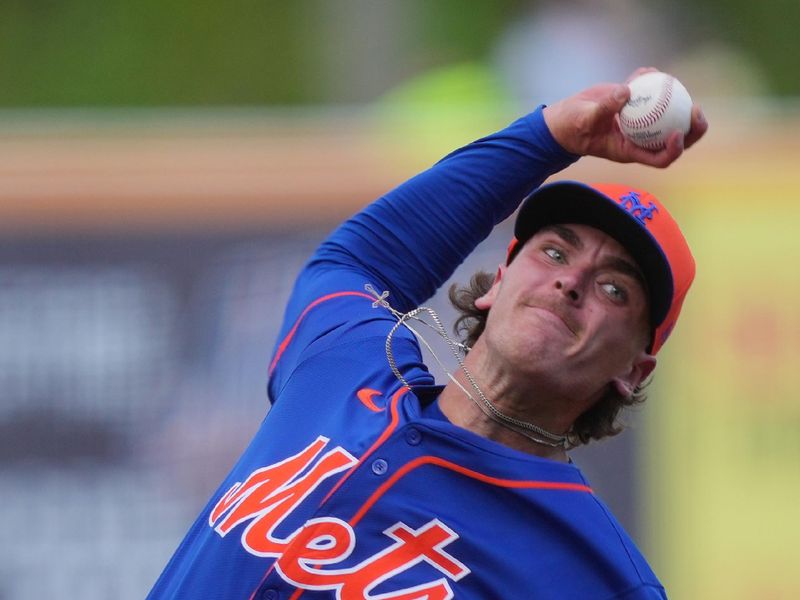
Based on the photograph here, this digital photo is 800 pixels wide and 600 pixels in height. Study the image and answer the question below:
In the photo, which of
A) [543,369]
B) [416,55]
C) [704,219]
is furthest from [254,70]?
[543,369]

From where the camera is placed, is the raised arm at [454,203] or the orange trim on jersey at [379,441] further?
the raised arm at [454,203]

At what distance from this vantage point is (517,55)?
552 centimetres

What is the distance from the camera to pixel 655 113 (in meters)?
2.07

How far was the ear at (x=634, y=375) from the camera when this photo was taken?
2201mm

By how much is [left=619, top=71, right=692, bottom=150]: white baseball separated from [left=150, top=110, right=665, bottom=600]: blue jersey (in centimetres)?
18

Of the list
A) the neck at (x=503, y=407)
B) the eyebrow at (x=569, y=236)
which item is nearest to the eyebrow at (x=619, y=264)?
the eyebrow at (x=569, y=236)

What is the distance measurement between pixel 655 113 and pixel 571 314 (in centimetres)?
37

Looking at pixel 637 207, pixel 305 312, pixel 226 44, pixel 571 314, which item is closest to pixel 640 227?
pixel 637 207

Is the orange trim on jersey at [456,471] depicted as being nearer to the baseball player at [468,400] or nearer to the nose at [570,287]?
the baseball player at [468,400]

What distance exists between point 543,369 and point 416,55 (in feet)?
12.1

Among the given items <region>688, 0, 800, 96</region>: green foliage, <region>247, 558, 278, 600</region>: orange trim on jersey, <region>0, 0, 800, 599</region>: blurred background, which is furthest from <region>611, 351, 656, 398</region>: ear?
<region>688, 0, 800, 96</region>: green foliage

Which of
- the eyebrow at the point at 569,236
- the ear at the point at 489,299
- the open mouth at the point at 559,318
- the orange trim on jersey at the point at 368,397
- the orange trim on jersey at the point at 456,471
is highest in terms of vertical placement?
the eyebrow at the point at 569,236

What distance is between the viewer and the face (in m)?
2.05

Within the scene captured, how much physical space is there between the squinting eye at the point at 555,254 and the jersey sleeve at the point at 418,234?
0.18 m
